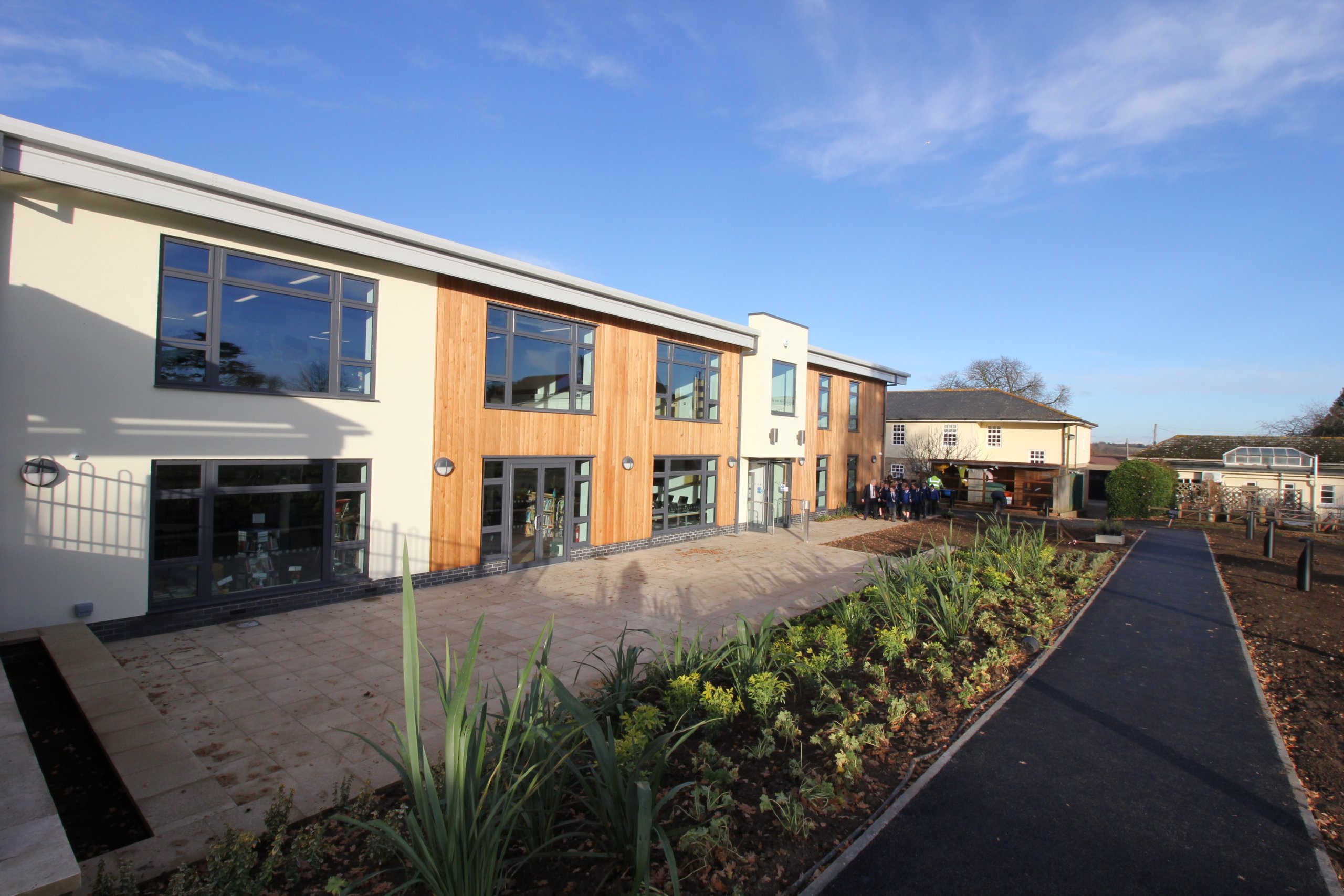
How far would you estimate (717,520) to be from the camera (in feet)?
51.5

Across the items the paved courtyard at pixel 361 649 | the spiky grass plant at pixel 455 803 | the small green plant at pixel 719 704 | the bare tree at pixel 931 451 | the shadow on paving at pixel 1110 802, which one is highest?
the bare tree at pixel 931 451

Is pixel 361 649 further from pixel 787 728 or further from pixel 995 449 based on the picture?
pixel 995 449

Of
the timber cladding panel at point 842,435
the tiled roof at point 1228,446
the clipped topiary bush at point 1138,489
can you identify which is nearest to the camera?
the timber cladding panel at point 842,435

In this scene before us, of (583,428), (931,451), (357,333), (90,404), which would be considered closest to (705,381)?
(583,428)

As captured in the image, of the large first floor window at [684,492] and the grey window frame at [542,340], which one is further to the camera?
the large first floor window at [684,492]

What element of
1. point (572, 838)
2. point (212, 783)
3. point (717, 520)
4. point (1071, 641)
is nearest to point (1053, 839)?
point (572, 838)

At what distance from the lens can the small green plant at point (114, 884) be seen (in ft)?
8.75

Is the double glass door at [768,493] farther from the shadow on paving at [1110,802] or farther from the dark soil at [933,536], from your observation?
the shadow on paving at [1110,802]

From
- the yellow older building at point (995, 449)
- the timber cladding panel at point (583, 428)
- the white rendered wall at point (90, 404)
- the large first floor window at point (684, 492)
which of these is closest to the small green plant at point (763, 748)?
the timber cladding panel at point (583, 428)

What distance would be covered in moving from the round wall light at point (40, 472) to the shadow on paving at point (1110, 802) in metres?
8.06

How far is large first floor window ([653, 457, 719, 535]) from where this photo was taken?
13891 mm

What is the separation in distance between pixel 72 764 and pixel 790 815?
466 centimetres

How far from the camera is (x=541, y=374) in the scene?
1120 cm

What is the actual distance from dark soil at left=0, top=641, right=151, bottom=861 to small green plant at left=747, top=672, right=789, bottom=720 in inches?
146
